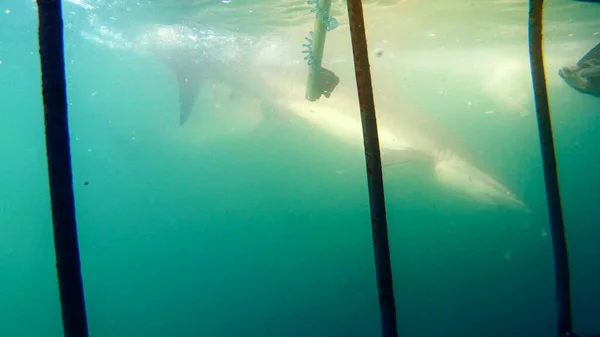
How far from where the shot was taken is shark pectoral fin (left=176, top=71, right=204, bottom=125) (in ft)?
62.1

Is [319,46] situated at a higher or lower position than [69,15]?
lower

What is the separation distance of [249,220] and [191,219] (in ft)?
34.3

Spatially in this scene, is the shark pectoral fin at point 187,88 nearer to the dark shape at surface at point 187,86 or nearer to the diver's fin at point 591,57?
the dark shape at surface at point 187,86

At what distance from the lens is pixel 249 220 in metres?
46.9

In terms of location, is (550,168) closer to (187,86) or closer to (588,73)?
(588,73)

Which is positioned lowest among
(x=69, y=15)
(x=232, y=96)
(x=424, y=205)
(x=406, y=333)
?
(x=406, y=333)

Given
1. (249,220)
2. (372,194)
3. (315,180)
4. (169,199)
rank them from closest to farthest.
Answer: (372,194)
(315,180)
(249,220)
(169,199)

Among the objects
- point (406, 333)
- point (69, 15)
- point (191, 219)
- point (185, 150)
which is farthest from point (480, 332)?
point (185, 150)

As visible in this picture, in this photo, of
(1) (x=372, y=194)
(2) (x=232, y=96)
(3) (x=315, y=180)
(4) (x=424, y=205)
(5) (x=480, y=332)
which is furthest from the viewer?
(3) (x=315, y=180)

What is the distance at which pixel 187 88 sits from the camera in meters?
19.4

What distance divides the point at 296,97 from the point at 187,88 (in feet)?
20.9

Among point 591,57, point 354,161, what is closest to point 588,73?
point 591,57

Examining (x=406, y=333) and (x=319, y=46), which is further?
(x=406, y=333)

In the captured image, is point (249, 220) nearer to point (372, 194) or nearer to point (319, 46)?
point (319, 46)
